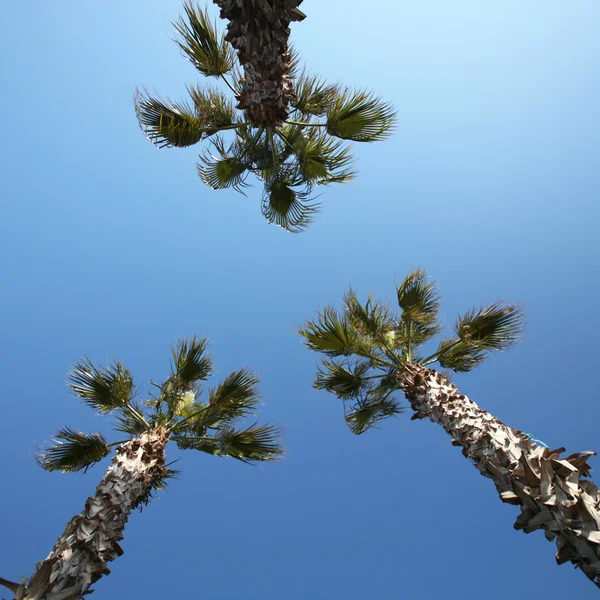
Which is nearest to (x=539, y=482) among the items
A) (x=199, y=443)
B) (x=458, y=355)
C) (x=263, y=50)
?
(x=458, y=355)

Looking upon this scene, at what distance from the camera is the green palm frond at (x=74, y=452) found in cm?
586

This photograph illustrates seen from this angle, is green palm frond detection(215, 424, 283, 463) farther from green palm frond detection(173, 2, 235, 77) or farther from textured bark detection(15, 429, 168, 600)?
green palm frond detection(173, 2, 235, 77)

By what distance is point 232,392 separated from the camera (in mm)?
6422

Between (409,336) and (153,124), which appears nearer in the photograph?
(153,124)

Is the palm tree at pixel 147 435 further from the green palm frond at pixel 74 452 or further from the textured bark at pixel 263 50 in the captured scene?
the textured bark at pixel 263 50

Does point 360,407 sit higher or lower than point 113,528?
higher

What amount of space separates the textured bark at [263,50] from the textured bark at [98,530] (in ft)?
15.0

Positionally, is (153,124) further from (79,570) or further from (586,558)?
(586,558)

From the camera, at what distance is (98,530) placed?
3.96m

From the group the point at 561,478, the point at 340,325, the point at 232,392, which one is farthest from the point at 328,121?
the point at 561,478

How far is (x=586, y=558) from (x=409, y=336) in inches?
176

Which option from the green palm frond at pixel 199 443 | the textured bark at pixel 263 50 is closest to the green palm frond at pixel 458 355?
the green palm frond at pixel 199 443

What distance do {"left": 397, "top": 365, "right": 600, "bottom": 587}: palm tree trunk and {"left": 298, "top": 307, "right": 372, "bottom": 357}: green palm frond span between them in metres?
2.41

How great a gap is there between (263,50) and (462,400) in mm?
4892
